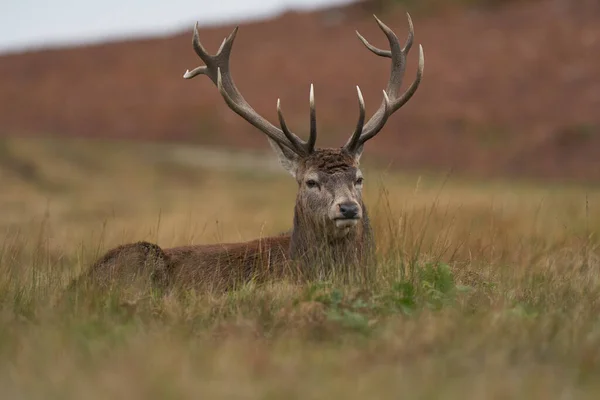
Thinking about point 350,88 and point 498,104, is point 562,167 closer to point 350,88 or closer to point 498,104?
point 498,104

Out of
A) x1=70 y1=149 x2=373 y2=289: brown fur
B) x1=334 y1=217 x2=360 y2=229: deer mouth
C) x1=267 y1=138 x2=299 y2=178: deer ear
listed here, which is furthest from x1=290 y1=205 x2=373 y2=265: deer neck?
x1=267 y1=138 x2=299 y2=178: deer ear

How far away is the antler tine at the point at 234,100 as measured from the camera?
760 centimetres

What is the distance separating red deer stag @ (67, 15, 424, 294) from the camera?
23.4 ft

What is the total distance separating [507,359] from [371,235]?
3.01 meters

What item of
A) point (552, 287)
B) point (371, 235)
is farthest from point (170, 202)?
point (552, 287)

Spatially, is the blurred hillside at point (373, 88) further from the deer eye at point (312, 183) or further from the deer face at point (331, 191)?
the deer eye at point (312, 183)

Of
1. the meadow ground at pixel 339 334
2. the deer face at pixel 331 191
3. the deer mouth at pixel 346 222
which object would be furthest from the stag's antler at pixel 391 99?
the meadow ground at pixel 339 334

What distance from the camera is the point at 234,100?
8078 millimetres

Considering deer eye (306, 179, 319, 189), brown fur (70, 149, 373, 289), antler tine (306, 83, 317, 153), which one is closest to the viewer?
antler tine (306, 83, 317, 153)

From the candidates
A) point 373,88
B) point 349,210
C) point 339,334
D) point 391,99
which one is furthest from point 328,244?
point 373,88

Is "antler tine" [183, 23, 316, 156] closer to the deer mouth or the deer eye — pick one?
the deer eye

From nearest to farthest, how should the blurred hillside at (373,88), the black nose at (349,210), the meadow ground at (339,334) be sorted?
the meadow ground at (339,334)
the black nose at (349,210)
the blurred hillside at (373,88)

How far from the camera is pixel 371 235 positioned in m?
7.43

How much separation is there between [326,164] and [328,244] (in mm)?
631
